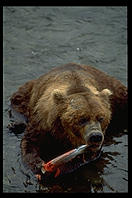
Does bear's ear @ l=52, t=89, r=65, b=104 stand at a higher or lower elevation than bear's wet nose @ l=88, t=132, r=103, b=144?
higher

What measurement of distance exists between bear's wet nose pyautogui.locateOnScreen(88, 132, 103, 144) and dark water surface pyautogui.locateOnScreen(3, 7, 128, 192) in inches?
35.4

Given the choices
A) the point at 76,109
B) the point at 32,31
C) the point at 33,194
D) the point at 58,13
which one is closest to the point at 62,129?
the point at 76,109

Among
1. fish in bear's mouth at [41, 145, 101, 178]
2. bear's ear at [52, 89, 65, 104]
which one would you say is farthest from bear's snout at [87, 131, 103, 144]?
bear's ear at [52, 89, 65, 104]

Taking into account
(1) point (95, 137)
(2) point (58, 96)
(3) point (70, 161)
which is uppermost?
(2) point (58, 96)

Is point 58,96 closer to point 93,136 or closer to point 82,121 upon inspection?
point 82,121

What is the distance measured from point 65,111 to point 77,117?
0.26m

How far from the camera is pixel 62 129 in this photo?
20.7ft

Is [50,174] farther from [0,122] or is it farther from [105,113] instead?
[0,122]

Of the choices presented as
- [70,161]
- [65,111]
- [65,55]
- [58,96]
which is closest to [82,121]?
[65,111]

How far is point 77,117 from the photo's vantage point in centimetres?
590

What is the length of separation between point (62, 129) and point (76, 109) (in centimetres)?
49

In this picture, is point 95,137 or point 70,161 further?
point 70,161

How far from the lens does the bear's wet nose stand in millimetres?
5594

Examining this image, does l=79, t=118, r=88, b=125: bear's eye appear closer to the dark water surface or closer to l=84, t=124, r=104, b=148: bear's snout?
l=84, t=124, r=104, b=148: bear's snout
